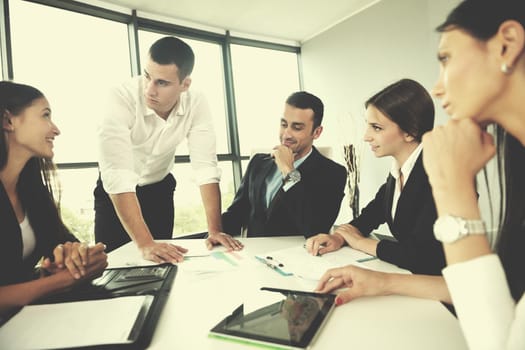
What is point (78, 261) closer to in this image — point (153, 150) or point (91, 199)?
point (153, 150)

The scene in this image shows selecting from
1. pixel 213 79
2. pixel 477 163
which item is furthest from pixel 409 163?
pixel 213 79

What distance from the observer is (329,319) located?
0.74 metres

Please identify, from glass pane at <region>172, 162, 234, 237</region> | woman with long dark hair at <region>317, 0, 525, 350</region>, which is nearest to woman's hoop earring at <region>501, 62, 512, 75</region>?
woman with long dark hair at <region>317, 0, 525, 350</region>

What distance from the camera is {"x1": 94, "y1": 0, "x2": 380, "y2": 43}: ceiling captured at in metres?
3.91

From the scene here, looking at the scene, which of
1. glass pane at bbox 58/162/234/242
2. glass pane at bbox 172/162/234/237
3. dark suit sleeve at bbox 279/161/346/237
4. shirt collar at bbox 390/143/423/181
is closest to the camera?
shirt collar at bbox 390/143/423/181

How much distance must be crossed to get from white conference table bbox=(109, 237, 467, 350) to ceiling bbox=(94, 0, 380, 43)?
3753 millimetres

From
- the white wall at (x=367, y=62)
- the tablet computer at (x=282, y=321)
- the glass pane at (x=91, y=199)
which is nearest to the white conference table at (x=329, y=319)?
the tablet computer at (x=282, y=321)

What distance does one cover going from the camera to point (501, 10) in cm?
66

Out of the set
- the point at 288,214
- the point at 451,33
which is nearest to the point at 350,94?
the point at 288,214

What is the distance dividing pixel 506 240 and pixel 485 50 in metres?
0.46

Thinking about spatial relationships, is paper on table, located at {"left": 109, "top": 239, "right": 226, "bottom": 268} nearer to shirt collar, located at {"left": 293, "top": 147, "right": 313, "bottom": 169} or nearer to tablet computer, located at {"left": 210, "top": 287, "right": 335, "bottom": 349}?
tablet computer, located at {"left": 210, "top": 287, "right": 335, "bottom": 349}

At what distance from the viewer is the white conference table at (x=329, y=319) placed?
2.13ft

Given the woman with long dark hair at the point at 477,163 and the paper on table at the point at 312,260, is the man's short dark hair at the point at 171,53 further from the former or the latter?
the woman with long dark hair at the point at 477,163

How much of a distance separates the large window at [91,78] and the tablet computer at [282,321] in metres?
2.28
